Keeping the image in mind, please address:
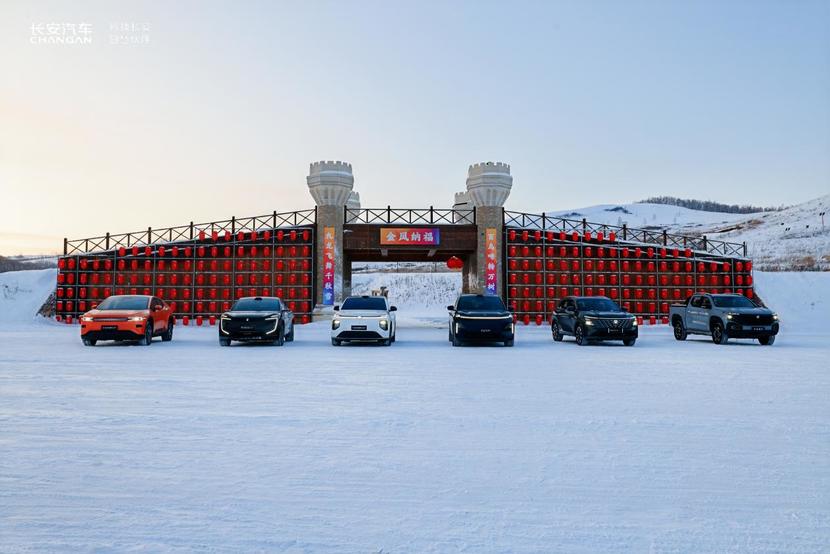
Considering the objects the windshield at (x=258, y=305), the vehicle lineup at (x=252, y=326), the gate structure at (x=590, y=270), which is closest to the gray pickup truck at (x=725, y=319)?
the gate structure at (x=590, y=270)

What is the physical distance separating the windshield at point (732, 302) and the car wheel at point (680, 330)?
5.46ft

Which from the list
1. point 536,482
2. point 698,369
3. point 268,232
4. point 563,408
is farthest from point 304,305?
point 536,482

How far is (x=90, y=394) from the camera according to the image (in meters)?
8.94

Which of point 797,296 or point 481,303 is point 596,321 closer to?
point 481,303

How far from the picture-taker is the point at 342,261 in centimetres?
3309

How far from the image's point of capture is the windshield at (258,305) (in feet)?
63.2

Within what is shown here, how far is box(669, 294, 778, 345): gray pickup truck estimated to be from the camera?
19188mm

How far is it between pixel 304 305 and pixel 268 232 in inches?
169

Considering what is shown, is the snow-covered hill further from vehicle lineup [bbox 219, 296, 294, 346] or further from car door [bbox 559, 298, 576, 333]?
vehicle lineup [bbox 219, 296, 294, 346]

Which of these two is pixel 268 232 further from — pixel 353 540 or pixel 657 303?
pixel 353 540

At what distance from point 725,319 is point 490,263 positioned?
578 inches

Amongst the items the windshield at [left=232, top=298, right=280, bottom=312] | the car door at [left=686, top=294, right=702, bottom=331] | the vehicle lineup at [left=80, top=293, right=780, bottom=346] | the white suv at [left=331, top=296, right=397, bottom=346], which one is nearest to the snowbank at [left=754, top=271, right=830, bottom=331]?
the car door at [left=686, top=294, right=702, bottom=331]

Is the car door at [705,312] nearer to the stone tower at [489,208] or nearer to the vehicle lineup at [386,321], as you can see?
the vehicle lineup at [386,321]

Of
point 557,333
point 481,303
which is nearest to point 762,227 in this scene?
point 557,333
